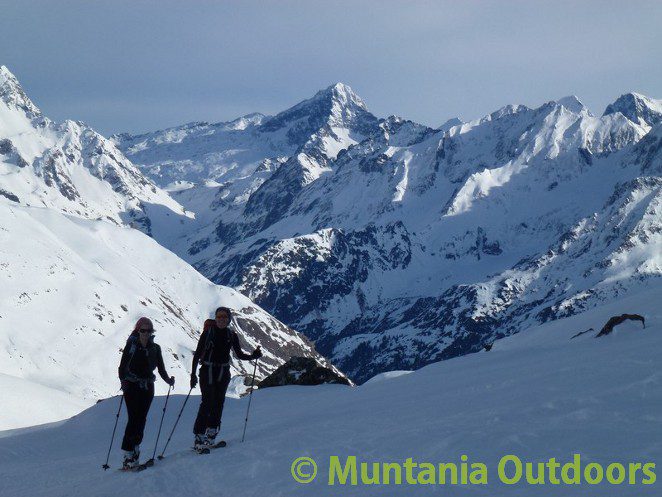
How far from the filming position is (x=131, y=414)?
15.1 meters

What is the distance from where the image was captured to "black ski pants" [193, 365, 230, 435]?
51.2 feet

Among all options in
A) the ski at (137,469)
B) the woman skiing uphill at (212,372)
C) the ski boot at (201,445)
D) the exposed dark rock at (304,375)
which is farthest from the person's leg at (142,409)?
the exposed dark rock at (304,375)

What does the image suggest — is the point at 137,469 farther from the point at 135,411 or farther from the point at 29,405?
the point at 29,405

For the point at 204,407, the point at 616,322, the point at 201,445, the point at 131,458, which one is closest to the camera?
the point at 131,458

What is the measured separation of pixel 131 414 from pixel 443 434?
6.60 m

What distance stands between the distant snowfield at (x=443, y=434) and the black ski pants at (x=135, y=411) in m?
0.71

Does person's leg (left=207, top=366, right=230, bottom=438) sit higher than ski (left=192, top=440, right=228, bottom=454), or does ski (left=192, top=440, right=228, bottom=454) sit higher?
person's leg (left=207, top=366, right=230, bottom=438)

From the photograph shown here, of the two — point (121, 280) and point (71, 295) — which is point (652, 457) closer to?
point (71, 295)

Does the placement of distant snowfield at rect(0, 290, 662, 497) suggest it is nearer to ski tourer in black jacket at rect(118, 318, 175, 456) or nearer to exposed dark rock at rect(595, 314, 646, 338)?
exposed dark rock at rect(595, 314, 646, 338)

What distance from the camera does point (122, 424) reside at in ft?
85.0

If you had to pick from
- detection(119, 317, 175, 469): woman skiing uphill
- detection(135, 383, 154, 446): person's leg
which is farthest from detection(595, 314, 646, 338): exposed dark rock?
detection(135, 383, 154, 446): person's leg

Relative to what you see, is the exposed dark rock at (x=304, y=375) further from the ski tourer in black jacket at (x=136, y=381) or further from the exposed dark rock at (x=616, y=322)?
the ski tourer in black jacket at (x=136, y=381)

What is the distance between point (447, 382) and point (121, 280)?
17881 cm

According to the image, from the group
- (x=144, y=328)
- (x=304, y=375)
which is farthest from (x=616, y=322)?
(x=304, y=375)
